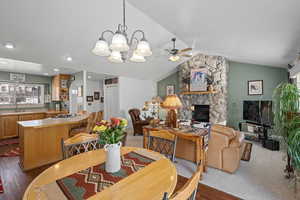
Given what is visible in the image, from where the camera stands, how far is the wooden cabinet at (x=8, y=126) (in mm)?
4457

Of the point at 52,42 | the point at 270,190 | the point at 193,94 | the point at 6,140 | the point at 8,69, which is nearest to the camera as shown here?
the point at 270,190

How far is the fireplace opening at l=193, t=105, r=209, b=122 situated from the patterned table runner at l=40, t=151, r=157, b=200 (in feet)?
17.0

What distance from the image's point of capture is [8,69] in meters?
4.87

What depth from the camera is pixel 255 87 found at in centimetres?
515

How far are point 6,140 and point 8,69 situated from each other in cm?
246

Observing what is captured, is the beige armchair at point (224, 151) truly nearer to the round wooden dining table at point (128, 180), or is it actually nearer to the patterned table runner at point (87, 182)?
the round wooden dining table at point (128, 180)

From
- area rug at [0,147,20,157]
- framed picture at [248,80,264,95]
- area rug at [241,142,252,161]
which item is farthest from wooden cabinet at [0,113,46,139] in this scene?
framed picture at [248,80,264,95]

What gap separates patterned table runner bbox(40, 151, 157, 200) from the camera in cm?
91

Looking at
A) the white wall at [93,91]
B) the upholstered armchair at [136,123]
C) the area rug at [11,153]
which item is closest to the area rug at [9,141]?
the area rug at [11,153]

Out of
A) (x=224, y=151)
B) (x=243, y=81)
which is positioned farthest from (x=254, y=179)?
(x=243, y=81)

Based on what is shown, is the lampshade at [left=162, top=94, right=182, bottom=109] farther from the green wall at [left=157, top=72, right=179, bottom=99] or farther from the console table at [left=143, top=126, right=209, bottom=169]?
the green wall at [left=157, top=72, right=179, bottom=99]

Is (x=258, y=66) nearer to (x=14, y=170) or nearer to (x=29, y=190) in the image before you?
(x=29, y=190)

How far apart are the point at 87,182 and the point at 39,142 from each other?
Answer: 2.52 m

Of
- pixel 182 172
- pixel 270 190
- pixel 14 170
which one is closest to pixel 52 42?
pixel 14 170
